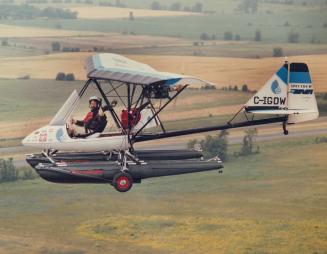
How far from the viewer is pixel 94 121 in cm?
3681

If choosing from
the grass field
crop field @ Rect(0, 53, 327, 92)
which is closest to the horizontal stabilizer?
crop field @ Rect(0, 53, 327, 92)

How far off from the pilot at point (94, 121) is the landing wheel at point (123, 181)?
1245 mm

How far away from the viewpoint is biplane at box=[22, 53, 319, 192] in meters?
36.2

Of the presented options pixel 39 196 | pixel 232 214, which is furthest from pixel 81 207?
pixel 232 214

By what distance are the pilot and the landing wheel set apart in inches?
49.0

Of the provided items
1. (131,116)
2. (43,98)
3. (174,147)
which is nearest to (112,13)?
(43,98)

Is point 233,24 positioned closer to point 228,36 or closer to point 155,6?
point 228,36

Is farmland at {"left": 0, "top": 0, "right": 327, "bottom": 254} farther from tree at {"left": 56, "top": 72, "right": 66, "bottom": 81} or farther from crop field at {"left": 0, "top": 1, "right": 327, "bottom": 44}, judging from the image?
tree at {"left": 56, "top": 72, "right": 66, "bottom": 81}

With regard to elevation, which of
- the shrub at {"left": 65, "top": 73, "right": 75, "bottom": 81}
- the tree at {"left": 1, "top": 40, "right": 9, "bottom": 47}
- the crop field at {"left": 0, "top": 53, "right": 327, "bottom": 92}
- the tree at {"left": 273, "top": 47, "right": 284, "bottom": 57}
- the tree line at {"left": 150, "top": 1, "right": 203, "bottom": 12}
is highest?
the tree line at {"left": 150, "top": 1, "right": 203, "bottom": 12}

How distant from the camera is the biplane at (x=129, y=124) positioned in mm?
36188

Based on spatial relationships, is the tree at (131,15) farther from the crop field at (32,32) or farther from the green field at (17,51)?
the green field at (17,51)

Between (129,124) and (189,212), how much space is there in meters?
37.4

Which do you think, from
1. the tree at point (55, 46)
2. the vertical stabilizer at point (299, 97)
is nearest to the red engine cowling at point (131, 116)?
the vertical stabilizer at point (299, 97)

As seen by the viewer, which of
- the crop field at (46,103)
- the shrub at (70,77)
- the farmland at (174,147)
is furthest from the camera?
the farmland at (174,147)
